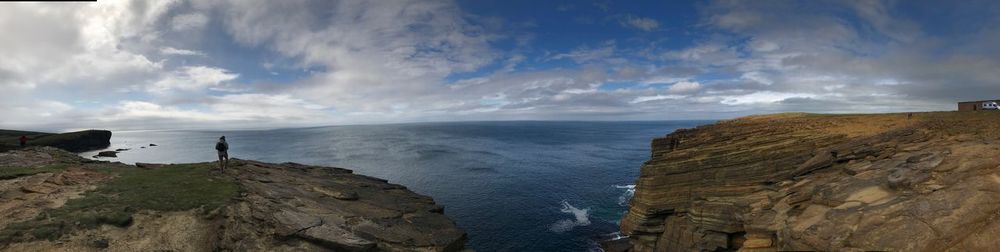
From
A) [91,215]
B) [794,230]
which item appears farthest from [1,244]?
[794,230]

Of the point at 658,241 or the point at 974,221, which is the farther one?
the point at 658,241

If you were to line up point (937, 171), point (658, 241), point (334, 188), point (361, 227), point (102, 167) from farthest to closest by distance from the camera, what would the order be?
point (334, 188) → point (102, 167) → point (658, 241) → point (361, 227) → point (937, 171)

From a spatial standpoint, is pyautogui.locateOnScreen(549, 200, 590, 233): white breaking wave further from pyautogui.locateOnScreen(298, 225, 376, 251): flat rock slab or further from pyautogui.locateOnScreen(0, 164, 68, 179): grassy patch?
pyautogui.locateOnScreen(0, 164, 68, 179): grassy patch

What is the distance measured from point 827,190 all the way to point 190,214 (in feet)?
115

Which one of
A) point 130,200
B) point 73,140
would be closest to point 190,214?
point 130,200

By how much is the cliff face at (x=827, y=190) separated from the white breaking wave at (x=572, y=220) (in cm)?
1217

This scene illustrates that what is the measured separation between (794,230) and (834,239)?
6.08ft

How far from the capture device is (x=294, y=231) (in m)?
24.8

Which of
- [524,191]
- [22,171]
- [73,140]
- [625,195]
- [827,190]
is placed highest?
[22,171]

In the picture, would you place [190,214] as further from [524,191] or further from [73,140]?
[73,140]

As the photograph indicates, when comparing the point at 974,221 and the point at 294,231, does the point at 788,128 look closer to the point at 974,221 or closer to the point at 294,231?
the point at 974,221

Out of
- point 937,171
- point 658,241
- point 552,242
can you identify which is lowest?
point 552,242

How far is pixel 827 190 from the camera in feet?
64.1

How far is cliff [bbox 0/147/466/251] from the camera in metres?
20.5
